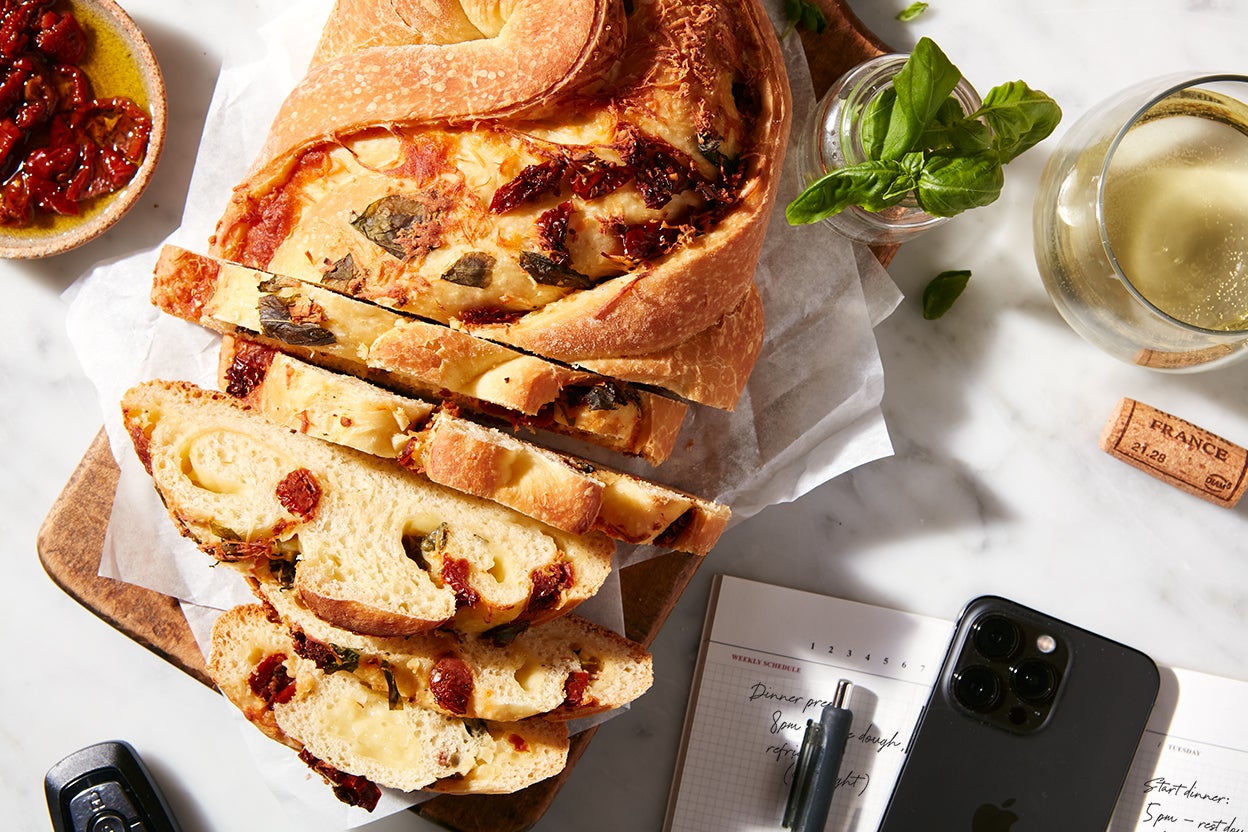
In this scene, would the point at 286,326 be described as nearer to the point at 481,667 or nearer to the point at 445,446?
the point at 445,446

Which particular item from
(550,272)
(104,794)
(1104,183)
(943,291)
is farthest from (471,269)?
(104,794)

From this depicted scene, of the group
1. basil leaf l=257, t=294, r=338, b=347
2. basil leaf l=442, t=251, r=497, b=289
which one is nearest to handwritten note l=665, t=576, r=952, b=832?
basil leaf l=442, t=251, r=497, b=289

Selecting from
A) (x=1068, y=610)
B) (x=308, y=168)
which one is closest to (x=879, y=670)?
(x=1068, y=610)

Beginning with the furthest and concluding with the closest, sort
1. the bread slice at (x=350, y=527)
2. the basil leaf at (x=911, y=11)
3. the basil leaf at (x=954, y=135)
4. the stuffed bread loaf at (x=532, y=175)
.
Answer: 1. the basil leaf at (x=911, y=11)
2. the basil leaf at (x=954, y=135)
3. the bread slice at (x=350, y=527)
4. the stuffed bread loaf at (x=532, y=175)

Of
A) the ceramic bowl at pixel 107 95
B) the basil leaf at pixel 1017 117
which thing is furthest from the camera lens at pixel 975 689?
the ceramic bowl at pixel 107 95

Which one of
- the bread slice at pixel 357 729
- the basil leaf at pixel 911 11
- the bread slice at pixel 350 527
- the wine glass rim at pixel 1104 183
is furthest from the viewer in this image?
the basil leaf at pixel 911 11

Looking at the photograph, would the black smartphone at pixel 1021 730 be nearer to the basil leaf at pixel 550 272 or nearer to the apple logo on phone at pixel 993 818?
the apple logo on phone at pixel 993 818
